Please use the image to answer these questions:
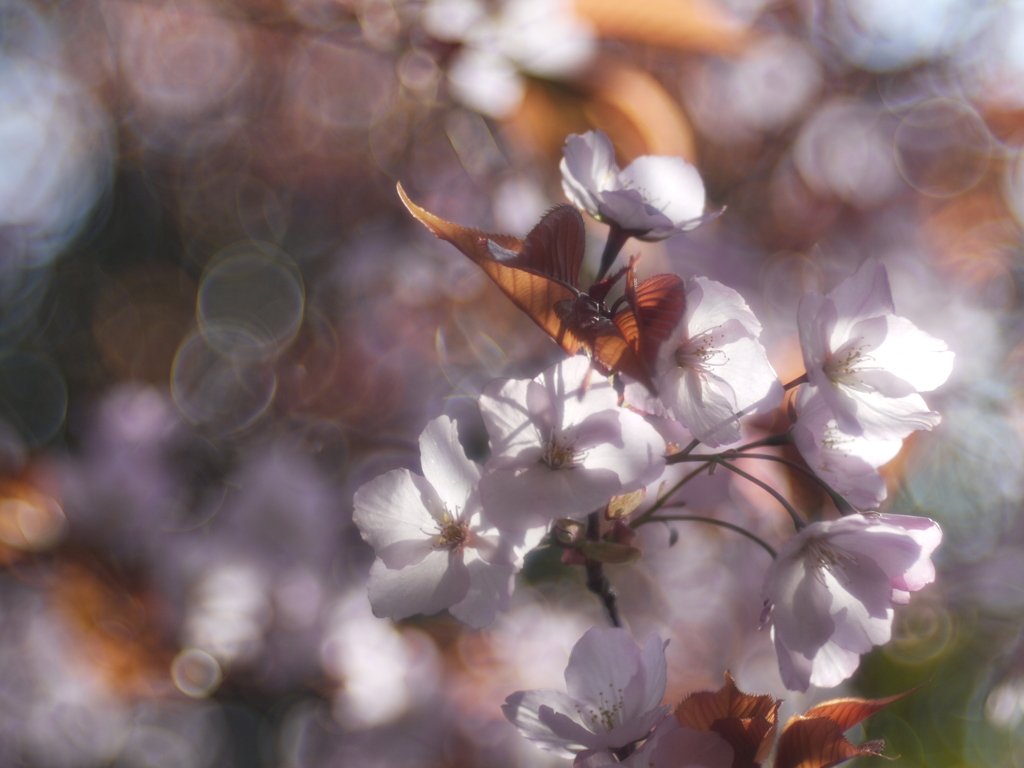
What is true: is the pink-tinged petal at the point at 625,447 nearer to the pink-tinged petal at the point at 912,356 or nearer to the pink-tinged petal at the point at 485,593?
the pink-tinged petal at the point at 485,593

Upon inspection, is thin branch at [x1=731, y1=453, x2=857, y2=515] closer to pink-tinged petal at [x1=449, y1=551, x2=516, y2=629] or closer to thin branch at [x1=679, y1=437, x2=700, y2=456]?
thin branch at [x1=679, y1=437, x2=700, y2=456]

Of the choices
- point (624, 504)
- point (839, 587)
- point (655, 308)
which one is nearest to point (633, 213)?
point (655, 308)

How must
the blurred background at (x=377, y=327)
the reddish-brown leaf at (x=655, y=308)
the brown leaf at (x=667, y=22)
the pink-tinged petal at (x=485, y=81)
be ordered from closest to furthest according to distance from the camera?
the reddish-brown leaf at (x=655, y=308)
the brown leaf at (x=667, y=22)
the pink-tinged petal at (x=485, y=81)
the blurred background at (x=377, y=327)

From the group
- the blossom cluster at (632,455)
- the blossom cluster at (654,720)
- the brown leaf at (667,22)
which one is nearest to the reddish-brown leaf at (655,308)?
the blossom cluster at (632,455)

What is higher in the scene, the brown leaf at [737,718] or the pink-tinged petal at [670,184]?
the pink-tinged petal at [670,184]

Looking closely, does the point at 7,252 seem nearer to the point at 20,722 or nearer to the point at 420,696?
the point at 20,722

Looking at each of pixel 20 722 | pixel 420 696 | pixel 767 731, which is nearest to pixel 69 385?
pixel 20 722

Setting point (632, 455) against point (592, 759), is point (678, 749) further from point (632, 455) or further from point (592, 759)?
point (632, 455)
